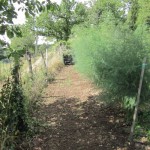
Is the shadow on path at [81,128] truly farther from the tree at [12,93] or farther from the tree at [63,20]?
the tree at [63,20]

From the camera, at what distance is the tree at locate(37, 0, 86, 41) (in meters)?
44.6

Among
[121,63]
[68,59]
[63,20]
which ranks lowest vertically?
[68,59]

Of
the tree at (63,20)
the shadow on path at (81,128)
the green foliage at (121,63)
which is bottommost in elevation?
the shadow on path at (81,128)

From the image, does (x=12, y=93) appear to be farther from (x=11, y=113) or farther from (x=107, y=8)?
(x=107, y=8)

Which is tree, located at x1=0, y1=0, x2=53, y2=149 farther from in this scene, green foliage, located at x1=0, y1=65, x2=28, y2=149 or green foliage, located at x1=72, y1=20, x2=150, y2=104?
green foliage, located at x1=72, y1=20, x2=150, y2=104

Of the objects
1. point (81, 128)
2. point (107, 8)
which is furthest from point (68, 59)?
point (81, 128)

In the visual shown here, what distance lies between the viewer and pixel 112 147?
19.3 feet

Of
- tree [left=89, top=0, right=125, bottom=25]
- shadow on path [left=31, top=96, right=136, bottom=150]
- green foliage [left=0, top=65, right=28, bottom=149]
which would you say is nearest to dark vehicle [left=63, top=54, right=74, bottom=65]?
tree [left=89, top=0, right=125, bottom=25]

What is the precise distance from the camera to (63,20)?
45188 mm

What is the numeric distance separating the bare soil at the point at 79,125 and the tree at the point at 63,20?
35.6 meters

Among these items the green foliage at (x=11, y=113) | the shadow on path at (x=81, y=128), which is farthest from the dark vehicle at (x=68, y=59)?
the green foliage at (x=11, y=113)

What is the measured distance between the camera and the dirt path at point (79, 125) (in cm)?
598

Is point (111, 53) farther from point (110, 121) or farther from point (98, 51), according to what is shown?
point (110, 121)

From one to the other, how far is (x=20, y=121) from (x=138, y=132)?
8.58 ft
